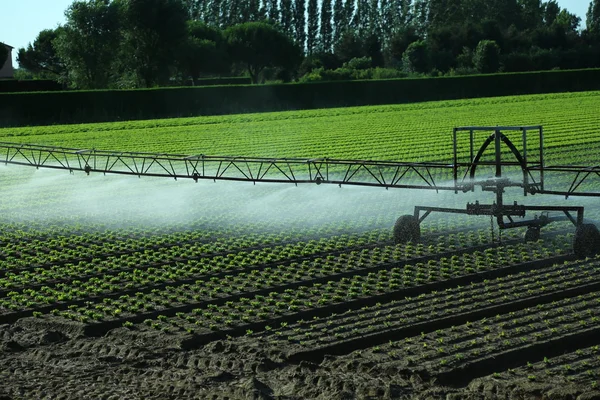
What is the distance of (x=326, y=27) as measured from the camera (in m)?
173

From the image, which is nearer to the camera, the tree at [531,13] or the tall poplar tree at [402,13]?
the tree at [531,13]

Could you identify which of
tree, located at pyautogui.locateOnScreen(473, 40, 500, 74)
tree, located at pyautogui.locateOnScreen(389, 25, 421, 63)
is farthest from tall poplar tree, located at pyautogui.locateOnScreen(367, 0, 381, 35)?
tree, located at pyautogui.locateOnScreen(473, 40, 500, 74)

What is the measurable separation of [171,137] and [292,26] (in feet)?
432

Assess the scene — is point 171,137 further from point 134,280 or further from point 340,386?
point 340,386

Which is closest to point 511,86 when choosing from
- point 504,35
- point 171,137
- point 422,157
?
point 171,137

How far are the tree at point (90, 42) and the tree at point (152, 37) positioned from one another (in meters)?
1.64

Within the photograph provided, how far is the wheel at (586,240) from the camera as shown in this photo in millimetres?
16016

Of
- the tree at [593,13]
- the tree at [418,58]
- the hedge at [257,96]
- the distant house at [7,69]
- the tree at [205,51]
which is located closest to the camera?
the hedge at [257,96]

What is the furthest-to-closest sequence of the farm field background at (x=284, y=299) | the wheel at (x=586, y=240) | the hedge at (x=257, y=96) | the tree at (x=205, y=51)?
1. the tree at (x=205, y=51)
2. the hedge at (x=257, y=96)
3. the wheel at (x=586, y=240)
4. the farm field background at (x=284, y=299)

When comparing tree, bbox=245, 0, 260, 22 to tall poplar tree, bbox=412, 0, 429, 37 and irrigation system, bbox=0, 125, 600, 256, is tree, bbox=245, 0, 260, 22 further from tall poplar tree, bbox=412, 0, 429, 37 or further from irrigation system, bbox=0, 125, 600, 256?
irrigation system, bbox=0, 125, 600, 256

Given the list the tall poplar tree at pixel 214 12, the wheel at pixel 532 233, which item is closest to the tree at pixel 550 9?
the tall poplar tree at pixel 214 12

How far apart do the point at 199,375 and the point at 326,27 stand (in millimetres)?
165724

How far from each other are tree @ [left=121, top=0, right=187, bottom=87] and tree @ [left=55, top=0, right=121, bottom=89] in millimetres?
1642

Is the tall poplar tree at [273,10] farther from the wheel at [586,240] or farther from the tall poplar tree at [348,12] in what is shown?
the wheel at [586,240]
